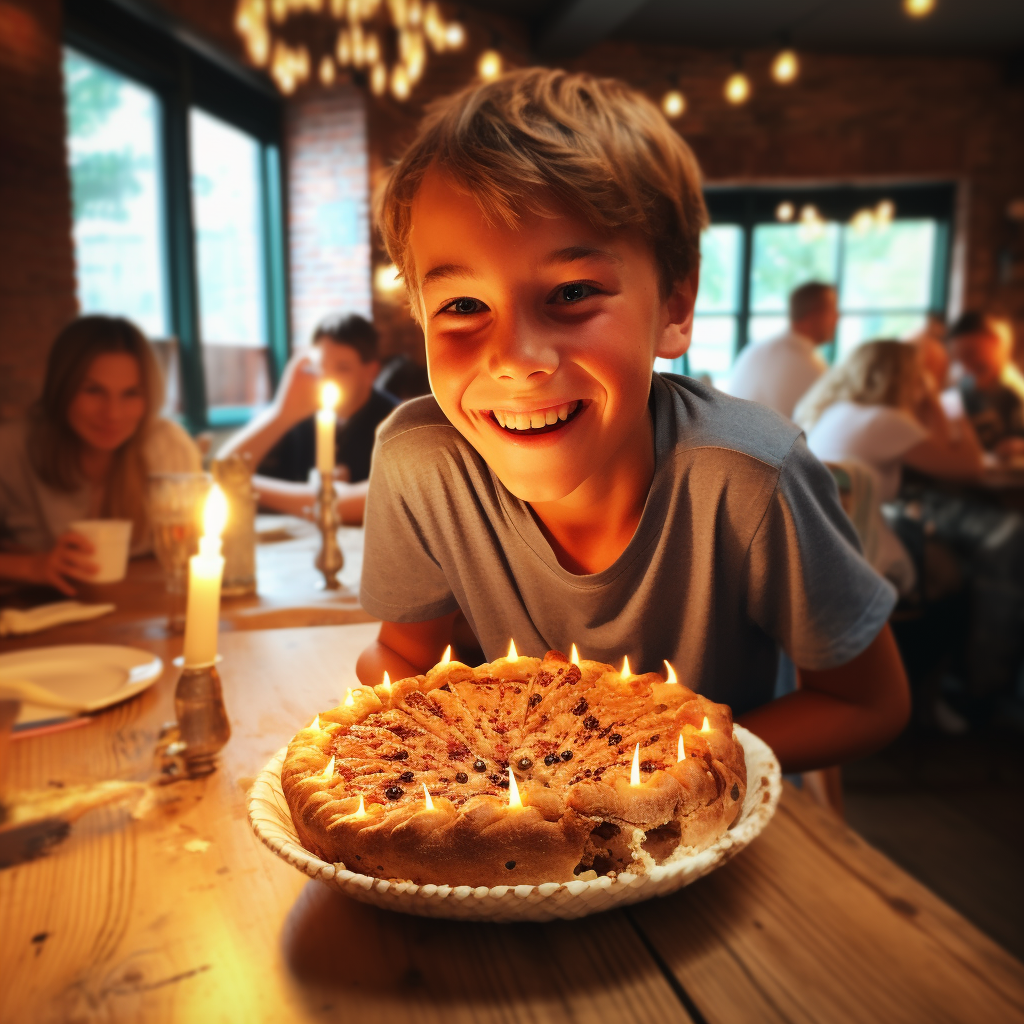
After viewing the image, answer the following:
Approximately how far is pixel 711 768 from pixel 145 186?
5221mm

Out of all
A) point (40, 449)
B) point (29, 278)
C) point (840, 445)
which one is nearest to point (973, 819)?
point (840, 445)

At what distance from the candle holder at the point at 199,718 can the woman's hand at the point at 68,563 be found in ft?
2.64

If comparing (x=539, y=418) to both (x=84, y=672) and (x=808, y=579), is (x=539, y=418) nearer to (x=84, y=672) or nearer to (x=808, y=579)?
(x=808, y=579)

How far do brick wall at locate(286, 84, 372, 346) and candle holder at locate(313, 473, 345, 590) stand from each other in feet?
13.9

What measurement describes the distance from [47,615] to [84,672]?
13.4 inches

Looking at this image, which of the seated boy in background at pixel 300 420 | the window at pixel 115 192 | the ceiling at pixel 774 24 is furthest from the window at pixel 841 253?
the seated boy in background at pixel 300 420

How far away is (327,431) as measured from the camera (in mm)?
1467

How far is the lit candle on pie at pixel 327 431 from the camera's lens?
1461 mm

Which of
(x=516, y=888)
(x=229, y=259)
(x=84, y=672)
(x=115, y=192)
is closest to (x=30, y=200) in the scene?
(x=115, y=192)

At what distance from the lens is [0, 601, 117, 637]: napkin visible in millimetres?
1299

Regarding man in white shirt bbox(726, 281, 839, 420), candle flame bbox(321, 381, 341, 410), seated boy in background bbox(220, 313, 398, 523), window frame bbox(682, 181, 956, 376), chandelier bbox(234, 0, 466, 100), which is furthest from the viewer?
window frame bbox(682, 181, 956, 376)

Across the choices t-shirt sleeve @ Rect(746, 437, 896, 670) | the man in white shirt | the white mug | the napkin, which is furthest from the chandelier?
t-shirt sleeve @ Rect(746, 437, 896, 670)

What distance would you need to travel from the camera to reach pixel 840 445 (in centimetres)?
331

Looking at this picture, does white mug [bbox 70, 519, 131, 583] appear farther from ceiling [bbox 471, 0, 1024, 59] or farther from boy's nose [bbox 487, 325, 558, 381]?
ceiling [bbox 471, 0, 1024, 59]
